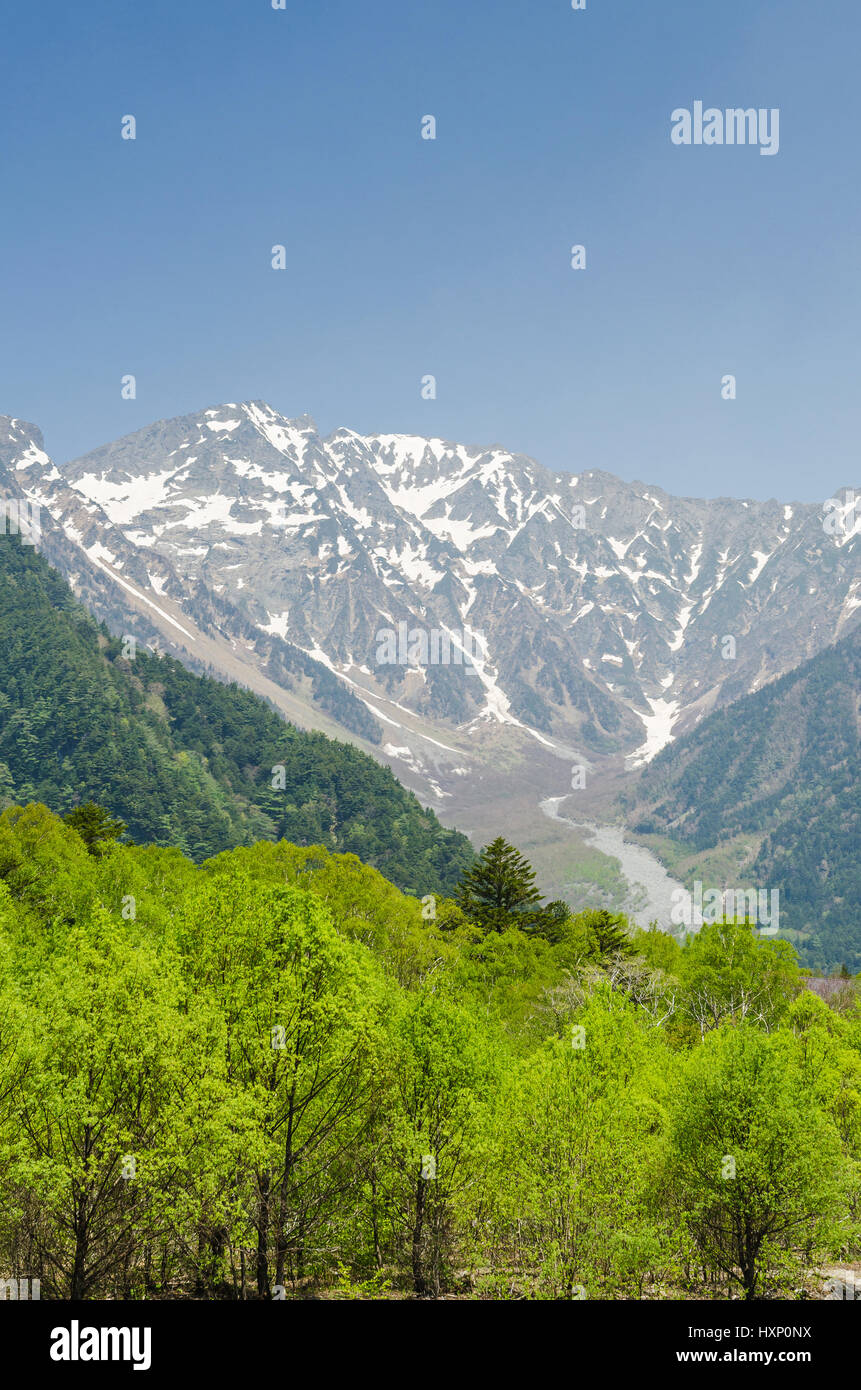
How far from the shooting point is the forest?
41.8 metres

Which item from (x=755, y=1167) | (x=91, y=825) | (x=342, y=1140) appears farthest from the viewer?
(x=91, y=825)

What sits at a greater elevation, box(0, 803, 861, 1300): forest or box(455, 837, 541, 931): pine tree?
box(455, 837, 541, 931): pine tree

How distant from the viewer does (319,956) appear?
4750 cm

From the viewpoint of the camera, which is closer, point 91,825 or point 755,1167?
point 755,1167

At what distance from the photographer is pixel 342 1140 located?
5125 cm

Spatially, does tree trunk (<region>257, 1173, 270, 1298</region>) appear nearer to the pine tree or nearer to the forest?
the forest

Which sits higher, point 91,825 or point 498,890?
point 91,825

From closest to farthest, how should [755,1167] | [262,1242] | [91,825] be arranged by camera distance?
[262,1242] < [755,1167] < [91,825]

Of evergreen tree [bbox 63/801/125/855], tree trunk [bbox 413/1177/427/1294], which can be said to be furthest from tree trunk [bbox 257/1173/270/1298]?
evergreen tree [bbox 63/801/125/855]

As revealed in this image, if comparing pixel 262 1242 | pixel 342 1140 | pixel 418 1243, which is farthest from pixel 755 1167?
pixel 262 1242

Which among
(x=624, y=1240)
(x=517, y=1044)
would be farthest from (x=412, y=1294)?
(x=517, y=1044)

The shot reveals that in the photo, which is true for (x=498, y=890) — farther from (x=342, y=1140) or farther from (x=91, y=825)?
(x=342, y=1140)

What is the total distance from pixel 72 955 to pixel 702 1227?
38690mm
